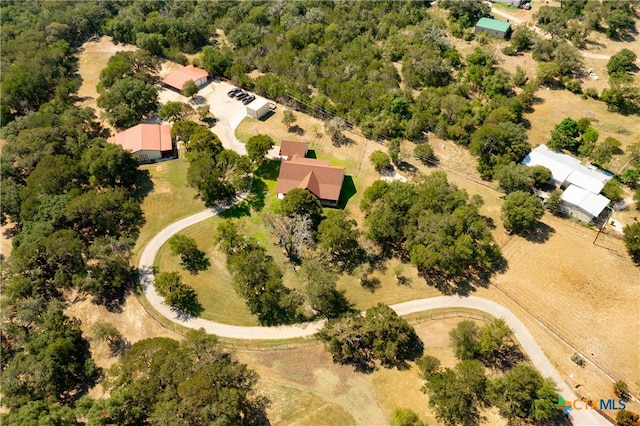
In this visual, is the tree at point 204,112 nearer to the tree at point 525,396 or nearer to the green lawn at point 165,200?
the green lawn at point 165,200

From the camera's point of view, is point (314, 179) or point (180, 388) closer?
point (180, 388)

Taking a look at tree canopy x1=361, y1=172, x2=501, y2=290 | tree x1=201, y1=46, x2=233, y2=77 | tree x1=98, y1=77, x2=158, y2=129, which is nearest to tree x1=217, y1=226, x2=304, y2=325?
tree canopy x1=361, y1=172, x2=501, y2=290

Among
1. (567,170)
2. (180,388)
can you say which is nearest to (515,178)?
(567,170)

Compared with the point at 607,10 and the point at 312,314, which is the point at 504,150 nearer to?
the point at 312,314

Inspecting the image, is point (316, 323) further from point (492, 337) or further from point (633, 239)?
point (633, 239)

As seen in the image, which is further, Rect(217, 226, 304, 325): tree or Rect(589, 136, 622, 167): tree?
Rect(589, 136, 622, 167): tree

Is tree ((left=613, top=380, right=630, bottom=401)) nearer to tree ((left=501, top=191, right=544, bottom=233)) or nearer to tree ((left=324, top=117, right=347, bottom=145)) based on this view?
tree ((left=501, top=191, right=544, bottom=233))

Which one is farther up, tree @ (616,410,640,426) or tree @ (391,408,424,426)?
tree @ (616,410,640,426)
